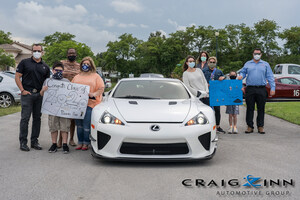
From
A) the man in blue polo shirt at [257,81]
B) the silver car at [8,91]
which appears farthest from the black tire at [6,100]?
the man in blue polo shirt at [257,81]

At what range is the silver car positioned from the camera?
14328 millimetres

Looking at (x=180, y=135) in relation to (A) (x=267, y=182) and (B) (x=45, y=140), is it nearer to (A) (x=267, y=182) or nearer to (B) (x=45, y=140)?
(A) (x=267, y=182)

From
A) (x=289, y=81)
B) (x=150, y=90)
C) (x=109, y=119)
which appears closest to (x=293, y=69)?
(x=289, y=81)

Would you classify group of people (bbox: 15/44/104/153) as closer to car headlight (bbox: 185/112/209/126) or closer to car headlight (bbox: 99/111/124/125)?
car headlight (bbox: 99/111/124/125)

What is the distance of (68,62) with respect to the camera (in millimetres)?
6871

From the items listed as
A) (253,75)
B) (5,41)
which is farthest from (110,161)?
→ (5,41)

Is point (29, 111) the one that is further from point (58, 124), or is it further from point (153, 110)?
point (153, 110)

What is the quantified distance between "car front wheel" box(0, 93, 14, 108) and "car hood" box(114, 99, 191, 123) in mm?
10053

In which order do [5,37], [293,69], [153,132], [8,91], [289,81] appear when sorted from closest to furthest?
[153,132] < [8,91] < [289,81] < [293,69] < [5,37]

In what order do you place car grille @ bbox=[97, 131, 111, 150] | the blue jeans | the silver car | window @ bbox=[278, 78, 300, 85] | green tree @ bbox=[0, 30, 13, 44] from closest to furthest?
car grille @ bbox=[97, 131, 111, 150], the blue jeans, the silver car, window @ bbox=[278, 78, 300, 85], green tree @ bbox=[0, 30, 13, 44]

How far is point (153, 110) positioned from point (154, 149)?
60 cm

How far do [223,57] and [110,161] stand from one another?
65156 millimetres

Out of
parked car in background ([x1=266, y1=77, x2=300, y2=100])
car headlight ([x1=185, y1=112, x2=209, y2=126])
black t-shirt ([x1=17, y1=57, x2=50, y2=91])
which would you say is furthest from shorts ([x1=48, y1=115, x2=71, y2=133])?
parked car in background ([x1=266, y1=77, x2=300, y2=100])

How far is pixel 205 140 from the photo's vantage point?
5121 millimetres
